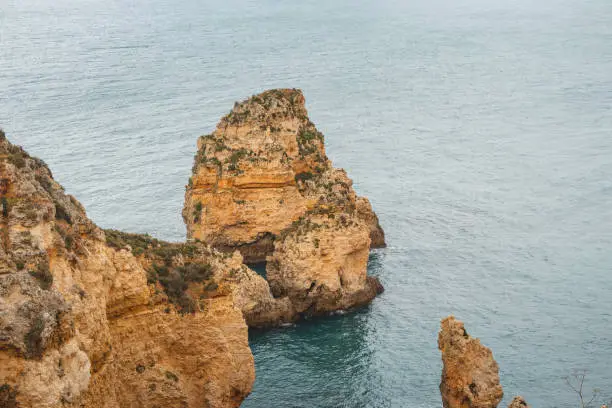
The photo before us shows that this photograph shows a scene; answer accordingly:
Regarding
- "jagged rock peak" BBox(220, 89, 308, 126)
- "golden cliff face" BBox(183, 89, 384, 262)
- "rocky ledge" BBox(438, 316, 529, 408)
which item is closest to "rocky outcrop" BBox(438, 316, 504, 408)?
"rocky ledge" BBox(438, 316, 529, 408)

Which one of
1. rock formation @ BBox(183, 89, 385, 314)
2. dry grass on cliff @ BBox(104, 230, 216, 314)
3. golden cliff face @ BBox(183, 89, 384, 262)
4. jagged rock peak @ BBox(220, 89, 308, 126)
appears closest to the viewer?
dry grass on cliff @ BBox(104, 230, 216, 314)

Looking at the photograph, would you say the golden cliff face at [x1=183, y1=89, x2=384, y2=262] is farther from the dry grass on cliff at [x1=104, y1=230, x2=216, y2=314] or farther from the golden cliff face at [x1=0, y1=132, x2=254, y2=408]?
the golden cliff face at [x1=0, y1=132, x2=254, y2=408]

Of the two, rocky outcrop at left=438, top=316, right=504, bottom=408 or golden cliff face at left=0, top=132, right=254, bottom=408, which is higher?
golden cliff face at left=0, top=132, right=254, bottom=408

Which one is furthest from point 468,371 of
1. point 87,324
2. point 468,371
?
point 87,324

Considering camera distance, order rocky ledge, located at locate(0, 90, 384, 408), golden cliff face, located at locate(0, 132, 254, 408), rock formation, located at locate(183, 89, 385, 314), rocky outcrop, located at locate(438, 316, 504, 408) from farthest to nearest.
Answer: rock formation, located at locate(183, 89, 385, 314) < rocky outcrop, located at locate(438, 316, 504, 408) < rocky ledge, located at locate(0, 90, 384, 408) < golden cliff face, located at locate(0, 132, 254, 408)

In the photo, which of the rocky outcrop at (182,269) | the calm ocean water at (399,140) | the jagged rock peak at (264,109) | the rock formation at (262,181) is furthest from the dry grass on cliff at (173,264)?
the jagged rock peak at (264,109)

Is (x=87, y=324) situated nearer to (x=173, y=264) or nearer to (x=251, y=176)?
(x=173, y=264)

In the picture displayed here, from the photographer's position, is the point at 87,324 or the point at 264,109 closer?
the point at 87,324
